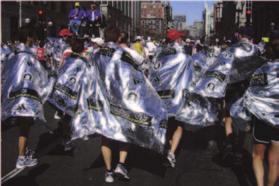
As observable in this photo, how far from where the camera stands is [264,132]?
4.88m

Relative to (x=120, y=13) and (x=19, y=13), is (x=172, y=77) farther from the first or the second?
(x=120, y=13)

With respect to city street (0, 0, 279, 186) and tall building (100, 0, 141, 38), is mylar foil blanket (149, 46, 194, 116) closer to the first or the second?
city street (0, 0, 279, 186)

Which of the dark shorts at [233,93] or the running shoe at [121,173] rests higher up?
the dark shorts at [233,93]

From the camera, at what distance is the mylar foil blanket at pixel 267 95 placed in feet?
15.7

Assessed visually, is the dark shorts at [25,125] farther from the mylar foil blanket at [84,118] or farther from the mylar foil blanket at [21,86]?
the mylar foil blanket at [84,118]

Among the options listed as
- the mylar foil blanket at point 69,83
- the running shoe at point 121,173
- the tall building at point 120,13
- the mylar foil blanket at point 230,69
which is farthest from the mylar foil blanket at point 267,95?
the tall building at point 120,13

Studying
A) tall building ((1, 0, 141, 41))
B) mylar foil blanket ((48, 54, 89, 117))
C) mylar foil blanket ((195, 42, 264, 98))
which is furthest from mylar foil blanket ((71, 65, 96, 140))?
tall building ((1, 0, 141, 41))

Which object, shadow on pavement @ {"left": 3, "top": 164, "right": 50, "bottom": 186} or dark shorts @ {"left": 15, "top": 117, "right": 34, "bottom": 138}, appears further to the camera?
dark shorts @ {"left": 15, "top": 117, "right": 34, "bottom": 138}

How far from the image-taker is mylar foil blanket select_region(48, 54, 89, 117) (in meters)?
7.82

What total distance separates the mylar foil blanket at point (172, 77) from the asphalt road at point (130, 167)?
2.83ft

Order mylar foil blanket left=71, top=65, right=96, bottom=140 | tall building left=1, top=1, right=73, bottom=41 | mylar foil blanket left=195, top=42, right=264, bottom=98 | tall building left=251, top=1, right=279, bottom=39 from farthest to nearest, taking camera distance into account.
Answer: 1. tall building left=251, top=1, right=279, bottom=39
2. tall building left=1, top=1, right=73, bottom=41
3. mylar foil blanket left=195, top=42, right=264, bottom=98
4. mylar foil blanket left=71, top=65, right=96, bottom=140

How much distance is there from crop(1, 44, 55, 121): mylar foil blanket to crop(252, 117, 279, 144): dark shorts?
120 inches

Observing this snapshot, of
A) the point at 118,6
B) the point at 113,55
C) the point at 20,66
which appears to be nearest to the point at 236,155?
the point at 113,55

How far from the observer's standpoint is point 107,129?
6.00 meters
